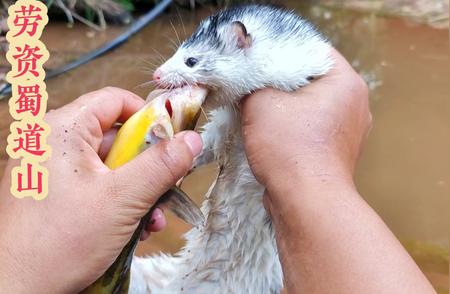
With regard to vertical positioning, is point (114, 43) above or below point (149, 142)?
below

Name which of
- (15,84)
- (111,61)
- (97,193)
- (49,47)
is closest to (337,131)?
(97,193)

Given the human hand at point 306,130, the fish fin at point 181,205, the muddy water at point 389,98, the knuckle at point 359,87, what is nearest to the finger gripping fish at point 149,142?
the fish fin at point 181,205

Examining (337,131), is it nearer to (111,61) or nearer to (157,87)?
(157,87)

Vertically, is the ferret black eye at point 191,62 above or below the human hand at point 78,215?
above
